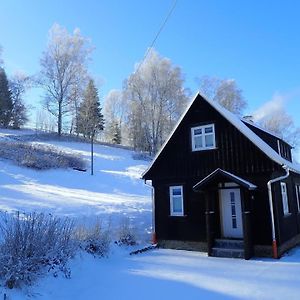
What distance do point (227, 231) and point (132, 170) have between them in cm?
1617

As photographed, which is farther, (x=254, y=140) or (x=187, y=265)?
(x=254, y=140)

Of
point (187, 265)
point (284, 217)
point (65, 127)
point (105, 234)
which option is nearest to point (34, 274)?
point (105, 234)

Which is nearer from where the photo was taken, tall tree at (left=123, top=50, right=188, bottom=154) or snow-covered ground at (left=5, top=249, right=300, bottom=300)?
snow-covered ground at (left=5, top=249, right=300, bottom=300)

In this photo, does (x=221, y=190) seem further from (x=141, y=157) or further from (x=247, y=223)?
(x=141, y=157)

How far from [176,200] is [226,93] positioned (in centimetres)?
2851

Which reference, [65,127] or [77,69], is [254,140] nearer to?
[77,69]

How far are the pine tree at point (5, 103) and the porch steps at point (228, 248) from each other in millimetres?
41233

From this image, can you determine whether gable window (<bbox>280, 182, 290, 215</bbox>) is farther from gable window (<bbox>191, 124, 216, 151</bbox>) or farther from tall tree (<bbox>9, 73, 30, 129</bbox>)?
tall tree (<bbox>9, 73, 30, 129</bbox>)

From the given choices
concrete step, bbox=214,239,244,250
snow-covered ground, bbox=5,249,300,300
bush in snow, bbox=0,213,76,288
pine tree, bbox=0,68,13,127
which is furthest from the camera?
pine tree, bbox=0,68,13,127

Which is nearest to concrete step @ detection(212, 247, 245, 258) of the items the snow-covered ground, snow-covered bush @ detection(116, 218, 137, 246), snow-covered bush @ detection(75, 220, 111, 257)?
the snow-covered ground

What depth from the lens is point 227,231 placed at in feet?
47.3

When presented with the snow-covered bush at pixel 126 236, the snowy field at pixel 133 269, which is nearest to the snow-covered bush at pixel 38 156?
the snowy field at pixel 133 269

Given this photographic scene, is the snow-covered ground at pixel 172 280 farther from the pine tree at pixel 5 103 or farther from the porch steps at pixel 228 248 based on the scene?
the pine tree at pixel 5 103

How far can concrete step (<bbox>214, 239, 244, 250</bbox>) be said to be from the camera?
13.2 metres
